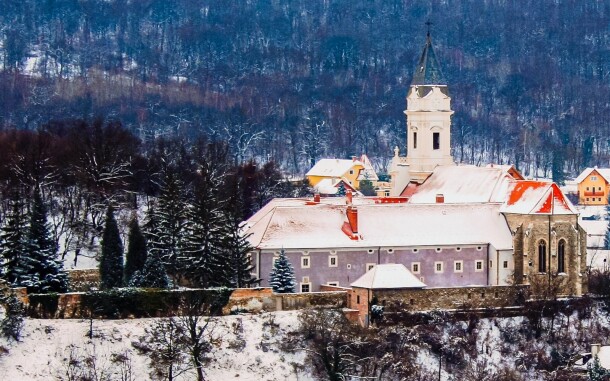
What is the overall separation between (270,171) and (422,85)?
1664cm

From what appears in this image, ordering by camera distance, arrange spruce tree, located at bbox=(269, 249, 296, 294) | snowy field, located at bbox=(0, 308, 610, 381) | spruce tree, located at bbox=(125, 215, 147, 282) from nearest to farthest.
A: snowy field, located at bbox=(0, 308, 610, 381)
spruce tree, located at bbox=(125, 215, 147, 282)
spruce tree, located at bbox=(269, 249, 296, 294)

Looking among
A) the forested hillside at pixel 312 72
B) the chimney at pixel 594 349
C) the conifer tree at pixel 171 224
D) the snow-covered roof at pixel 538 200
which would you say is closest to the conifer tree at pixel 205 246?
the conifer tree at pixel 171 224

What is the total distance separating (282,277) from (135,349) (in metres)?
7.98

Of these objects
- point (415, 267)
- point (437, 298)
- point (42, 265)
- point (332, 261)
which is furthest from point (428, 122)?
point (42, 265)

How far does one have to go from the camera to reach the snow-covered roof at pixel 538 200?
211 ft

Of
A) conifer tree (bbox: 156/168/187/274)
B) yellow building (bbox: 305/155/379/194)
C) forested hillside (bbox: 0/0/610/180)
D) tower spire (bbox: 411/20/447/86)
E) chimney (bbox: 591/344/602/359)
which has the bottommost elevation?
chimney (bbox: 591/344/602/359)

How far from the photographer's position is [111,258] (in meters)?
58.8

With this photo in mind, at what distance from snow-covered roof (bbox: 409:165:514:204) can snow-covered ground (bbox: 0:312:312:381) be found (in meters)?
13.8

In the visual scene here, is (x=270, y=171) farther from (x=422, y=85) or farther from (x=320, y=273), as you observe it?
(x=320, y=273)

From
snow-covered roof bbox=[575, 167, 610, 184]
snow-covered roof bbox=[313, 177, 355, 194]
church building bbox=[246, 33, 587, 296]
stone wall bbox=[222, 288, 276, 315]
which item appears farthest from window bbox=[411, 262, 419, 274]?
snow-covered roof bbox=[575, 167, 610, 184]

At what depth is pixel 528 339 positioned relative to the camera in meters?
60.6

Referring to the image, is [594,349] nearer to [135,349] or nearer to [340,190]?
[135,349]

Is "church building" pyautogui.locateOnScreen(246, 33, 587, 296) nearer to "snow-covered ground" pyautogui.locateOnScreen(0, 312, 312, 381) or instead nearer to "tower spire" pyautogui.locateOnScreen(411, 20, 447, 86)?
"snow-covered ground" pyautogui.locateOnScreen(0, 312, 312, 381)

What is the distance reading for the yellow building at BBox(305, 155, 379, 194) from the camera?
115 meters
